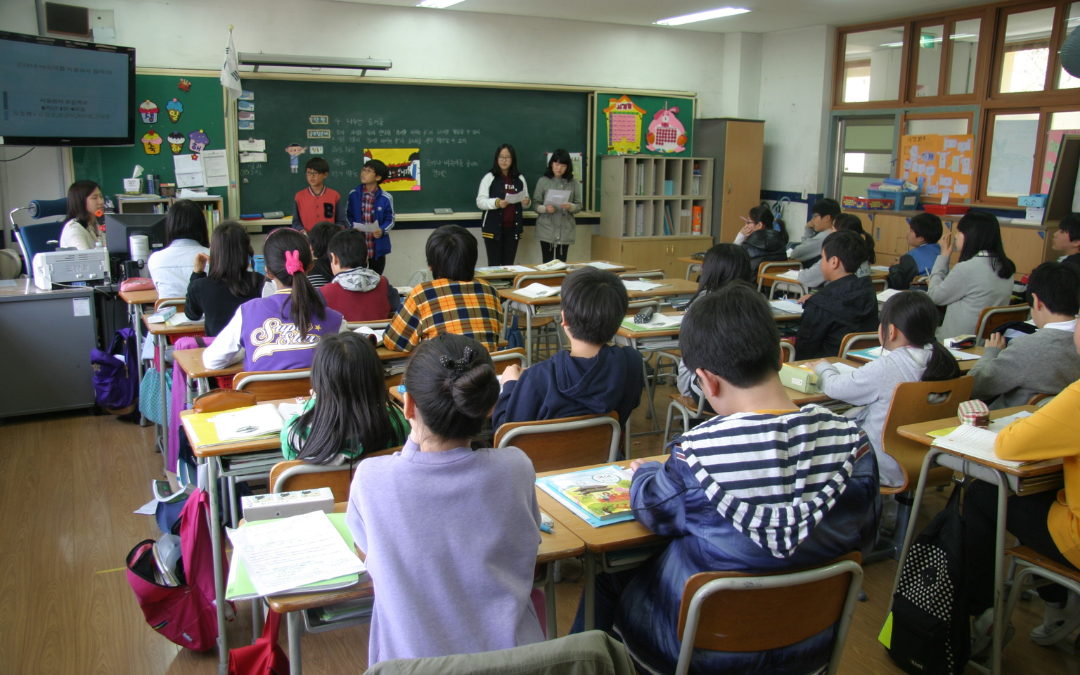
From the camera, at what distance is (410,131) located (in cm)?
747

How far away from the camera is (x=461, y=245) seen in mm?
3248

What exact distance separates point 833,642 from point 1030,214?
629 cm

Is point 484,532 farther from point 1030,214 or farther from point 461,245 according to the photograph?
point 1030,214

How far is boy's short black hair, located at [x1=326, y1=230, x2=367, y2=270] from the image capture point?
12.2ft

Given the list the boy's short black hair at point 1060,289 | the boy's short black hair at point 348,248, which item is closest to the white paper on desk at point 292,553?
the boy's short black hair at point 348,248

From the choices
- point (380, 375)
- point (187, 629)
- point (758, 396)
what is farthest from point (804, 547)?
point (187, 629)

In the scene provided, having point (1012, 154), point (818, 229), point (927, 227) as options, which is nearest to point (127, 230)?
point (818, 229)

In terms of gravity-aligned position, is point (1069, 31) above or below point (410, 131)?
above

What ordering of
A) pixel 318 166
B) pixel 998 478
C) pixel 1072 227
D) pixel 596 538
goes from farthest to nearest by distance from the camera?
pixel 318 166 < pixel 1072 227 < pixel 998 478 < pixel 596 538

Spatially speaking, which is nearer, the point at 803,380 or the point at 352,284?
the point at 803,380

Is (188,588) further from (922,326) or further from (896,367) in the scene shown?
(922,326)

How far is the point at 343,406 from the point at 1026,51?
7.31 m

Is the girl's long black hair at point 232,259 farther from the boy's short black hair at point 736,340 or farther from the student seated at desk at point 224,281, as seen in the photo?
the boy's short black hair at point 736,340

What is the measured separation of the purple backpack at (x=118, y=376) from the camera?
444 centimetres
